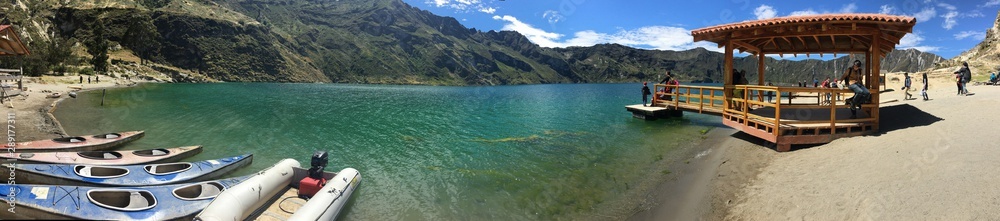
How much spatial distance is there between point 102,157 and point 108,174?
278 cm

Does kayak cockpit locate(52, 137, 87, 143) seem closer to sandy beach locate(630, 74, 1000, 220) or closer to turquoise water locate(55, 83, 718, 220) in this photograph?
turquoise water locate(55, 83, 718, 220)

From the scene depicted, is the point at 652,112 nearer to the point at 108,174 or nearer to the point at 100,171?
the point at 108,174

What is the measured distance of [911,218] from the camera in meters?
6.02

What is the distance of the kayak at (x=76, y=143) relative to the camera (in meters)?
13.4

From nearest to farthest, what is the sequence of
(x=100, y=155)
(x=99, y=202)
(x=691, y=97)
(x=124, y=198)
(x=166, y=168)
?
1. (x=99, y=202)
2. (x=124, y=198)
3. (x=166, y=168)
4. (x=100, y=155)
5. (x=691, y=97)

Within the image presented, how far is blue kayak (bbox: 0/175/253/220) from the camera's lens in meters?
6.76

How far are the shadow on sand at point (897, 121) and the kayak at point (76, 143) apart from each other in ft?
83.8

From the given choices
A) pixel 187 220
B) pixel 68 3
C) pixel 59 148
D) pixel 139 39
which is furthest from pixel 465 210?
pixel 68 3

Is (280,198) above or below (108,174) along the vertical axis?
below

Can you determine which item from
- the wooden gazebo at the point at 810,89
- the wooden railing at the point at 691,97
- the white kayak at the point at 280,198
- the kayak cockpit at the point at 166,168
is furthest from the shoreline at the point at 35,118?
the wooden railing at the point at 691,97

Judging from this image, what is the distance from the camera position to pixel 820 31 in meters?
14.1

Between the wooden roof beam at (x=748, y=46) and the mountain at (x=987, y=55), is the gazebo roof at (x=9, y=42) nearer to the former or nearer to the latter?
the wooden roof beam at (x=748, y=46)

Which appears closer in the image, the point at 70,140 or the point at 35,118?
the point at 70,140

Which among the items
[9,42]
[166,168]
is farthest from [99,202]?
[9,42]
